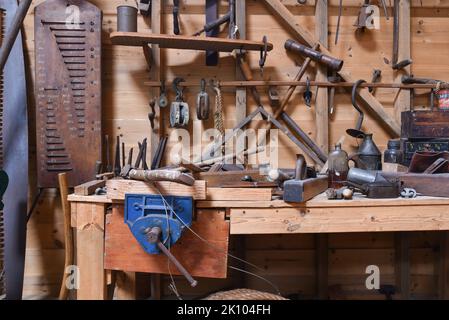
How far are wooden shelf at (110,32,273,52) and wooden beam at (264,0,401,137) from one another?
25 centimetres

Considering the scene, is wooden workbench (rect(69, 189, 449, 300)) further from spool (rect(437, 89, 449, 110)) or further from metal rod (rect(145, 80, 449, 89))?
metal rod (rect(145, 80, 449, 89))

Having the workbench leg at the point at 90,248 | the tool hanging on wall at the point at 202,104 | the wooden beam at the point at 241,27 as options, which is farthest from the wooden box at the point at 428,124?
the workbench leg at the point at 90,248

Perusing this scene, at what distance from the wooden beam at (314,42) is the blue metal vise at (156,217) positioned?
1.41m

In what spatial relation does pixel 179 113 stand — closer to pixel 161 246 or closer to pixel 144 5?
pixel 144 5

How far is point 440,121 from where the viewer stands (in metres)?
1.82

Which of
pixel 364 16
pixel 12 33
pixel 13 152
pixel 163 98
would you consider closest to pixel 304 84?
pixel 364 16

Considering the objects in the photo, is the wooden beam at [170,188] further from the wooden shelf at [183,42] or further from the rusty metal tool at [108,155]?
the wooden shelf at [183,42]

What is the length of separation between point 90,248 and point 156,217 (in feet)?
1.19

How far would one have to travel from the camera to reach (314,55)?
212 centimetres

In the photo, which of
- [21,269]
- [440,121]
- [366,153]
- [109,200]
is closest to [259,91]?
[366,153]

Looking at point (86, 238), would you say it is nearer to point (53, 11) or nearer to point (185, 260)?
point (185, 260)

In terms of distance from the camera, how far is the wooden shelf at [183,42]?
189cm

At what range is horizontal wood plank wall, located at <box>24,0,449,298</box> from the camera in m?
2.18

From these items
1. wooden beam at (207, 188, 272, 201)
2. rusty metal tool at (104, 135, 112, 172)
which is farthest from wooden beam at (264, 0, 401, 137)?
rusty metal tool at (104, 135, 112, 172)
